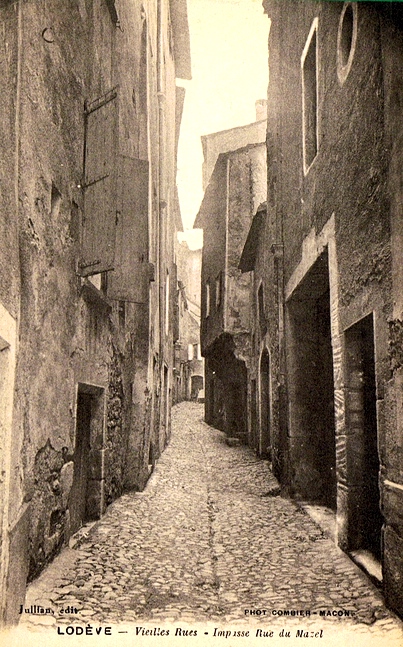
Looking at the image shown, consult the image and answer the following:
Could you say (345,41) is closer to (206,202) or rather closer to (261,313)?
(261,313)

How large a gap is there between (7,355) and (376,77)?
A: 2848 millimetres

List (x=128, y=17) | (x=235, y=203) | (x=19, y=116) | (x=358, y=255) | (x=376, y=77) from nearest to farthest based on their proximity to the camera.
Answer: (x=19, y=116), (x=376, y=77), (x=358, y=255), (x=128, y=17), (x=235, y=203)

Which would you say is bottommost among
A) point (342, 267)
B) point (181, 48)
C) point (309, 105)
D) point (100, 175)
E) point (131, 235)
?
point (342, 267)

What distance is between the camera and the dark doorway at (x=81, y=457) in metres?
4.78

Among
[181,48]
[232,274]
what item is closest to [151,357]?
[232,274]

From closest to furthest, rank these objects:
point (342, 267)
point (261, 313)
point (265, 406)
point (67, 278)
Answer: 1. point (67, 278)
2. point (342, 267)
3. point (265, 406)
4. point (261, 313)

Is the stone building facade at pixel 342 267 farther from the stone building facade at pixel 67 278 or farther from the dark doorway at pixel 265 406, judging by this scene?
the stone building facade at pixel 67 278

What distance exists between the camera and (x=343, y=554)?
4.11 metres

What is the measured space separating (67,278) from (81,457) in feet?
6.36

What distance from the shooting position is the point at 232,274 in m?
12.9

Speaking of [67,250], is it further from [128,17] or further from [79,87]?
[128,17]

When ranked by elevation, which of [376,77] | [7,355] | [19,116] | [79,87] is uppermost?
[79,87]

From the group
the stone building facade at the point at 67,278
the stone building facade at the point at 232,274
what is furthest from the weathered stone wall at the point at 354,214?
the stone building facade at the point at 232,274

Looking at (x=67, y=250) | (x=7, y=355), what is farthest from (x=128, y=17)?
(x=7, y=355)
